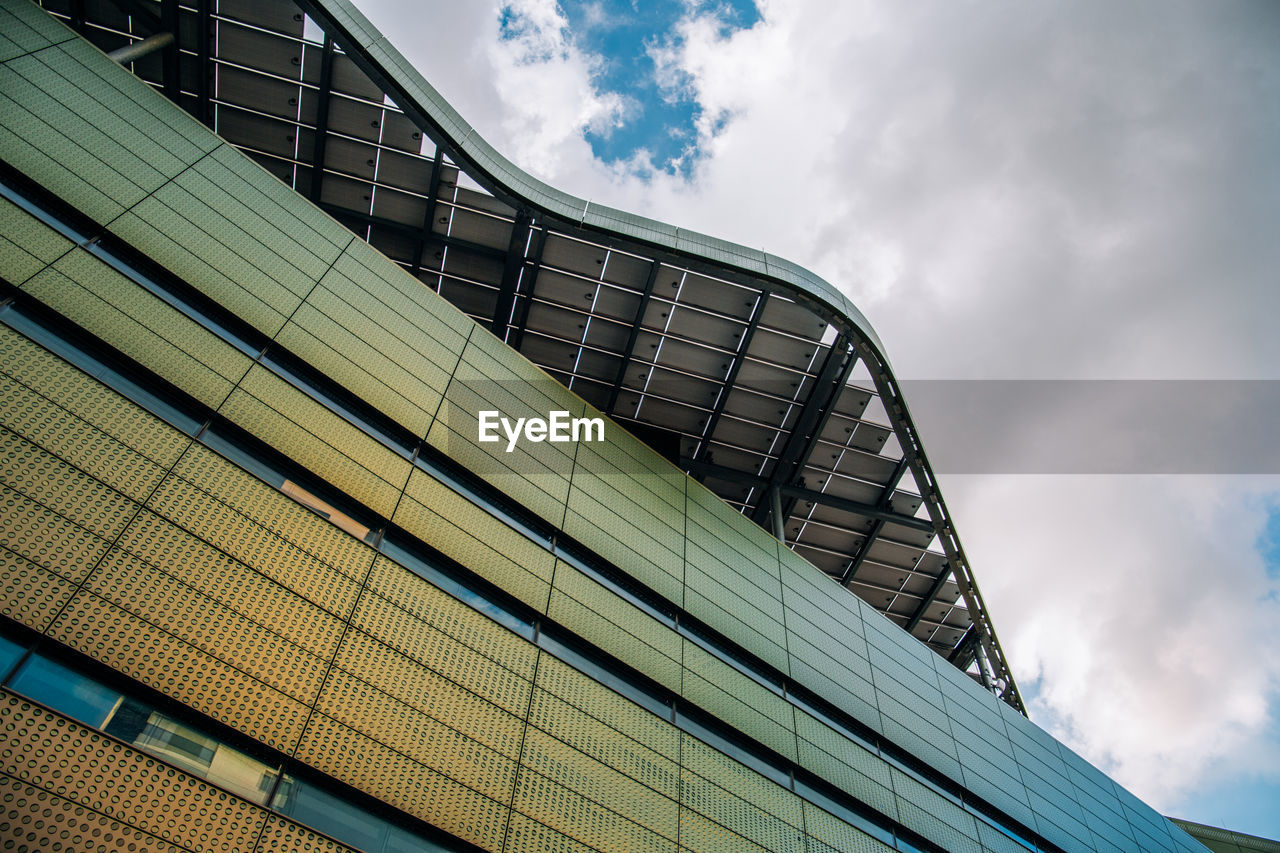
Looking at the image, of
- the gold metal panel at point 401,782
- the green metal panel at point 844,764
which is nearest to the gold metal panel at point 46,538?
the gold metal panel at point 401,782

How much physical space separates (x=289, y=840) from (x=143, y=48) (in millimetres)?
18408

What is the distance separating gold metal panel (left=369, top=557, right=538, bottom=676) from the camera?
405 inches

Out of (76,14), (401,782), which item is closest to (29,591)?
(401,782)

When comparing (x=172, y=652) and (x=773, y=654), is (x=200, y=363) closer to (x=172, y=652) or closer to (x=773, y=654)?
(x=172, y=652)

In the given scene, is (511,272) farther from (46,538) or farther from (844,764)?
(844,764)

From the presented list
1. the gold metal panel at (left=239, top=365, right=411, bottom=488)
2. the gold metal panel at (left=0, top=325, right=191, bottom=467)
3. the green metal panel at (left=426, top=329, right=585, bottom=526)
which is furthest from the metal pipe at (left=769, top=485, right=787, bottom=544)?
the gold metal panel at (left=0, top=325, right=191, bottom=467)

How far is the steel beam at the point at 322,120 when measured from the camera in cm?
1811

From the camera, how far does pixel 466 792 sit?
9008 mm

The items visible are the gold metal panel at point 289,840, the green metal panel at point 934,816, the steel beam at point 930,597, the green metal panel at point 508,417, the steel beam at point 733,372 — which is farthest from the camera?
the steel beam at point 930,597

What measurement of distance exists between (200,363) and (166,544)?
3475 millimetres

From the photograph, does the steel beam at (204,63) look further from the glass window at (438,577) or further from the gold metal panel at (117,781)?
the gold metal panel at (117,781)

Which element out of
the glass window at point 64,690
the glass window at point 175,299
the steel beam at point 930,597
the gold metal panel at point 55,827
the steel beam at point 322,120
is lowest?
the gold metal panel at point 55,827

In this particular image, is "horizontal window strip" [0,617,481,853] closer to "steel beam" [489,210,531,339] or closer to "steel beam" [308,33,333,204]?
"steel beam" [489,210,531,339]

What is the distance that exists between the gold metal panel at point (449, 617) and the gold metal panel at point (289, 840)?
2608mm
